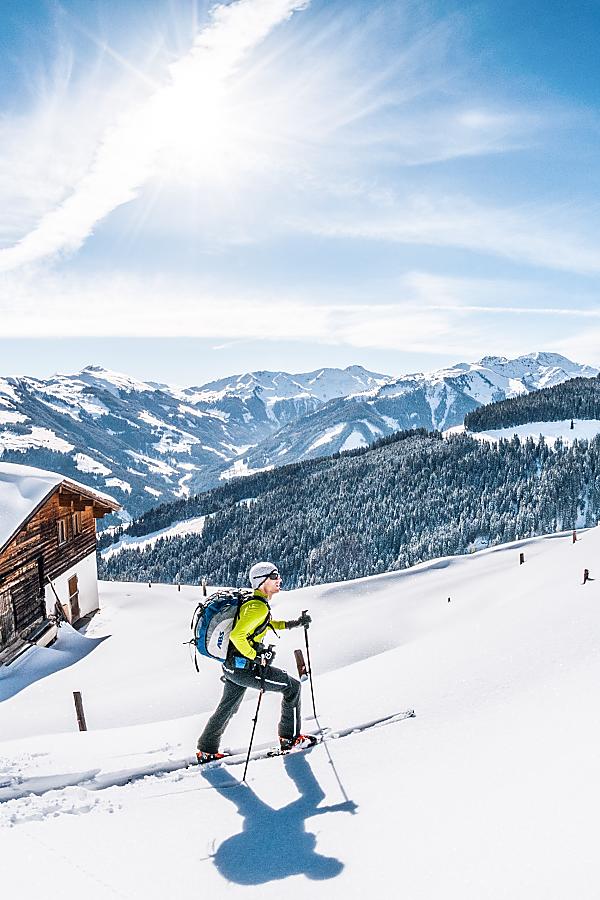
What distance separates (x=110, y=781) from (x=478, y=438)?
17938 cm

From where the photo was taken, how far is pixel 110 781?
6.30m

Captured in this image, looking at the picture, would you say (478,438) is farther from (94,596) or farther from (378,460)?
(94,596)

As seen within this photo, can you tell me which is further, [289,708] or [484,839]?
[289,708]

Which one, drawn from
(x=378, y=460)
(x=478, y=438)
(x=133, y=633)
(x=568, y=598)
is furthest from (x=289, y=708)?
(x=478, y=438)

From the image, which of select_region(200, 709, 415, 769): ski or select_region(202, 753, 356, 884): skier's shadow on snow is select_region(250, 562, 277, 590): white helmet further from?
select_region(202, 753, 356, 884): skier's shadow on snow

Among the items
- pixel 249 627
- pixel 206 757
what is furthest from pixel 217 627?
pixel 206 757

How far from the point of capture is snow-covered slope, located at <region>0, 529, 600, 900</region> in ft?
12.7

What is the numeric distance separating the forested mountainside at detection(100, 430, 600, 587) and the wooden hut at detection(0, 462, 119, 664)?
321 feet

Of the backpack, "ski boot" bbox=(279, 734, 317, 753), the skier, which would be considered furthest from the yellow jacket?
"ski boot" bbox=(279, 734, 317, 753)

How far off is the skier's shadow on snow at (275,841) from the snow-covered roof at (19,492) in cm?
1767

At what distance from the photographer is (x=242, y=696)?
266 inches

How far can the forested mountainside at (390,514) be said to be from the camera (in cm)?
13188

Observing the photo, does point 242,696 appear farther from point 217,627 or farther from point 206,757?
point 217,627

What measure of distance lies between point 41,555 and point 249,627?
2123 cm
